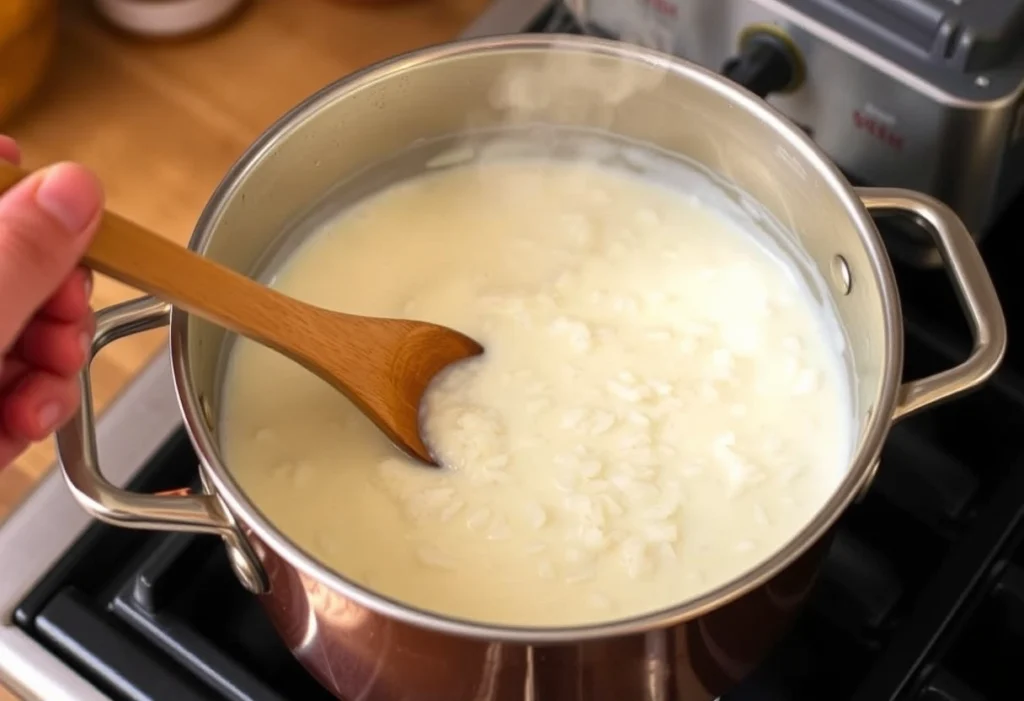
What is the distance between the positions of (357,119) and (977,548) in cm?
48

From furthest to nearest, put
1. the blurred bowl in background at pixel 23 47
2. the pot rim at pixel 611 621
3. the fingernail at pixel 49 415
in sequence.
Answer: the blurred bowl in background at pixel 23 47 → the fingernail at pixel 49 415 → the pot rim at pixel 611 621

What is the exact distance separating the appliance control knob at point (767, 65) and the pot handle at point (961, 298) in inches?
4.7

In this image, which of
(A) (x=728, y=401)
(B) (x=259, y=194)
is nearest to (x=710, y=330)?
(A) (x=728, y=401)

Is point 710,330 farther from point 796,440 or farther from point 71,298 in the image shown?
point 71,298

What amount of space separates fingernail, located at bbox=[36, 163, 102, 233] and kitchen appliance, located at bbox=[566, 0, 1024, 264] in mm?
412

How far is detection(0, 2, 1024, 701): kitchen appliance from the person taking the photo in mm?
717

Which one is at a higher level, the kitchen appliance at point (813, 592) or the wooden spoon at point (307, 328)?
the wooden spoon at point (307, 328)

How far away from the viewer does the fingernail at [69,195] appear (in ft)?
1.74

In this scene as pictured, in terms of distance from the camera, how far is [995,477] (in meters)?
0.80

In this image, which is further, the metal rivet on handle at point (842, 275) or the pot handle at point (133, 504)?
the metal rivet on handle at point (842, 275)

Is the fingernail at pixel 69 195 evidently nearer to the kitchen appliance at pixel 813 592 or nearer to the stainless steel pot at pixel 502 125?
the stainless steel pot at pixel 502 125

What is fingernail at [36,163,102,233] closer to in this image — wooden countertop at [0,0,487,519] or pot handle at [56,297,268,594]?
pot handle at [56,297,268,594]

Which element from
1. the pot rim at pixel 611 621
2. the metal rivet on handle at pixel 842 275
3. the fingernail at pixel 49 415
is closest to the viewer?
the pot rim at pixel 611 621

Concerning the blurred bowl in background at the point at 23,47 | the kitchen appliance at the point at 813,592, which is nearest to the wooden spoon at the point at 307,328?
the kitchen appliance at the point at 813,592
